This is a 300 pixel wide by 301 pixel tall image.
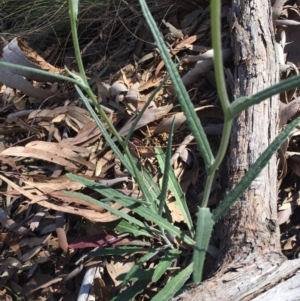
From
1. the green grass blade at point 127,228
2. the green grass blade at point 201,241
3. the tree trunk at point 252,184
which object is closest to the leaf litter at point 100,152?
the green grass blade at point 127,228

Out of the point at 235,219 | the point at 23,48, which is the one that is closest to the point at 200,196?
the point at 235,219

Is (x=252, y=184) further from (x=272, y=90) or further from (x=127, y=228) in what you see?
(x=272, y=90)

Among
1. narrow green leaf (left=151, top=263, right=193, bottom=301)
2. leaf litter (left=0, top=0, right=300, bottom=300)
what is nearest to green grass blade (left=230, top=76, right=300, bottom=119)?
narrow green leaf (left=151, top=263, right=193, bottom=301)

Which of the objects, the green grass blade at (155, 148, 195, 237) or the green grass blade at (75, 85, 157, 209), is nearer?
the green grass blade at (75, 85, 157, 209)

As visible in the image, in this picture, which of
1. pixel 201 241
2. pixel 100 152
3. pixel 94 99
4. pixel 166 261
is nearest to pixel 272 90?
pixel 201 241

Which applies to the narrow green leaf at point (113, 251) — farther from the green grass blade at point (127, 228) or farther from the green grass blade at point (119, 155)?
the green grass blade at point (119, 155)

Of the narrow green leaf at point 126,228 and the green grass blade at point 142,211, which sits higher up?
the green grass blade at point 142,211

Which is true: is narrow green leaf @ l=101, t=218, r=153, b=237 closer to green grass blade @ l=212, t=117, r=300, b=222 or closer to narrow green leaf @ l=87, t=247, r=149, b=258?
narrow green leaf @ l=87, t=247, r=149, b=258
